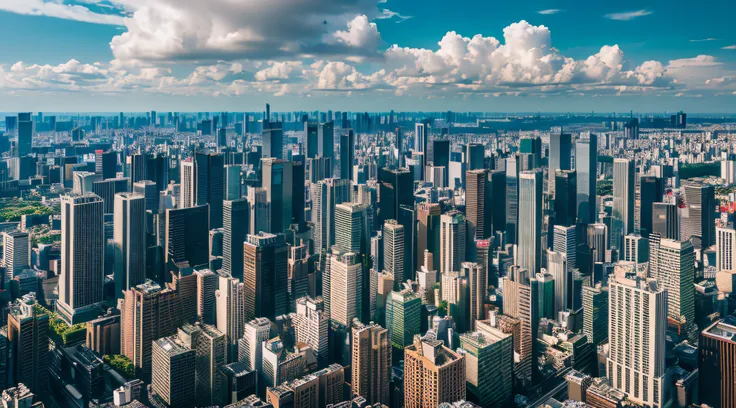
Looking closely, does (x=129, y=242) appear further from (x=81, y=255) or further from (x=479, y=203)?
(x=479, y=203)

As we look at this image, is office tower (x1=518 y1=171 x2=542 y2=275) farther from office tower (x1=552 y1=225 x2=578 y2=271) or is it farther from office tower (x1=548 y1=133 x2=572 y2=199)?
office tower (x1=548 y1=133 x2=572 y2=199)

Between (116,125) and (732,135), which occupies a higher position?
(116,125)

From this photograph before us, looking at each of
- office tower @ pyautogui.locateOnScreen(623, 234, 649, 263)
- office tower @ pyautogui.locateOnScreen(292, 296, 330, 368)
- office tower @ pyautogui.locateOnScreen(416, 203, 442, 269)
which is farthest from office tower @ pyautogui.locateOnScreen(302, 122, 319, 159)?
office tower @ pyautogui.locateOnScreen(292, 296, 330, 368)

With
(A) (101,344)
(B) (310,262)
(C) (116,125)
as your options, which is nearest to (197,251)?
(B) (310,262)

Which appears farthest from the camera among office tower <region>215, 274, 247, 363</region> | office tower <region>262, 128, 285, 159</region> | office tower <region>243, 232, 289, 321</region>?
office tower <region>262, 128, 285, 159</region>

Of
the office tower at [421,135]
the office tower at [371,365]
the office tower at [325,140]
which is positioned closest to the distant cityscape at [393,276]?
the office tower at [371,365]

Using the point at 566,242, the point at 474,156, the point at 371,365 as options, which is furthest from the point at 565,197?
the point at 371,365

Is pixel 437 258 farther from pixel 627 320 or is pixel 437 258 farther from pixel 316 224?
pixel 627 320
